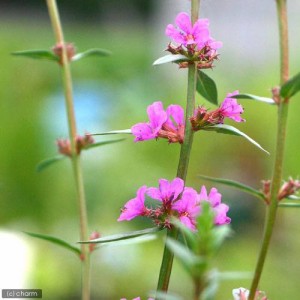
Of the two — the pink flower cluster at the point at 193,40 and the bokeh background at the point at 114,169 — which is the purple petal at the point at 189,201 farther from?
the bokeh background at the point at 114,169

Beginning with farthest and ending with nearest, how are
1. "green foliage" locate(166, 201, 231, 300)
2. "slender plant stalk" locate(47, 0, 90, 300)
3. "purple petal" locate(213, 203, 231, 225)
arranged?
"slender plant stalk" locate(47, 0, 90, 300)
"purple petal" locate(213, 203, 231, 225)
"green foliage" locate(166, 201, 231, 300)

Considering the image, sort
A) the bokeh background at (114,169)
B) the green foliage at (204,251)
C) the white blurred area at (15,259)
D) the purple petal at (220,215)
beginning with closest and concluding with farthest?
the green foliage at (204,251) → the purple petal at (220,215) → the white blurred area at (15,259) → the bokeh background at (114,169)

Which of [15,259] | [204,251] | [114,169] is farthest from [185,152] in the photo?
[114,169]

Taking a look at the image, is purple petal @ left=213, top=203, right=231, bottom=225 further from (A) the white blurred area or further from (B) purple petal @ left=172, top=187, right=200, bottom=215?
(A) the white blurred area

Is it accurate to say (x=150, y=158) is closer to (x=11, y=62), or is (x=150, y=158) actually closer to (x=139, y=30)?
(x=11, y=62)

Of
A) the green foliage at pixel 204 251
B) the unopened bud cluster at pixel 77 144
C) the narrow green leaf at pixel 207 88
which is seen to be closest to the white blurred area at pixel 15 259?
the unopened bud cluster at pixel 77 144

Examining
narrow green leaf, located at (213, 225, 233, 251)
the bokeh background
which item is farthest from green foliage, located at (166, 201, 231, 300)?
the bokeh background
